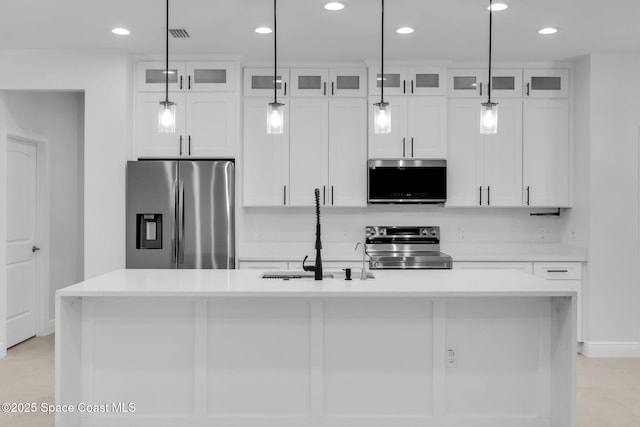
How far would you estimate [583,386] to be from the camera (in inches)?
152

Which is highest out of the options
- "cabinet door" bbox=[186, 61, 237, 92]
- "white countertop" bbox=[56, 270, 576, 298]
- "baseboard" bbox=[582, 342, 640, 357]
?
"cabinet door" bbox=[186, 61, 237, 92]

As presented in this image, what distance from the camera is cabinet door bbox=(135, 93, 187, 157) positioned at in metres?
4.74

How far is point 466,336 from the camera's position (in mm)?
2959

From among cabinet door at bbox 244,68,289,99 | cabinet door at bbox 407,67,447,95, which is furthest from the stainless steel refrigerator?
cabinet door at bbox 407,67,447,95

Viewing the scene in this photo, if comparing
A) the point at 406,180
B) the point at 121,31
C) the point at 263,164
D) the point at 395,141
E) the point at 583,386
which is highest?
the point at 121,31

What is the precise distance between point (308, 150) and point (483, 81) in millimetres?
1796

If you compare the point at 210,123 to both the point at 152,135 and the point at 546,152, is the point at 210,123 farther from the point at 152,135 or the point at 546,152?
the point at 546,152

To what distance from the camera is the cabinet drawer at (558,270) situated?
472cm

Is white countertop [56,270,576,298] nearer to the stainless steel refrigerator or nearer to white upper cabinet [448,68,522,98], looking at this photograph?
the stainless steel refrigerator

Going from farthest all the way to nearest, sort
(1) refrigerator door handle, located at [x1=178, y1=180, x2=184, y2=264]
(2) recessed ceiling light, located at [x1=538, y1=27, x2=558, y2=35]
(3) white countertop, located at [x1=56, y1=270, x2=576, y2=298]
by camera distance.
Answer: (1) refrigerator door handle, located at [x1=178, y1=180, x2=184, y2=264] → (2) recessed ceiling light, located at [x1=538, y1=27, x2=558, y2=35] → (3) white countertop, located at [x1=56, y1=270, x2=576, y2=298]

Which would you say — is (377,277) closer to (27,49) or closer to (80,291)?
(80,291)

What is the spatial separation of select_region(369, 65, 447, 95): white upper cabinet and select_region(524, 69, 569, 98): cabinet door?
822 mm

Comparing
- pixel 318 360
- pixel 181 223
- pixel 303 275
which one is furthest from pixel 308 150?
pixel 318 360

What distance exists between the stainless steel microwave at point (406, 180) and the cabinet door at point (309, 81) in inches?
33.9
